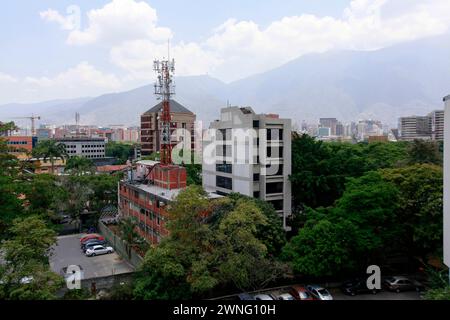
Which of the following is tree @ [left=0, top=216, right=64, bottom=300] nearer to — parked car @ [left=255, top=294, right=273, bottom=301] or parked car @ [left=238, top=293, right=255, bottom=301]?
parked car @ [left=238, top=293, right=255, bottom=301]

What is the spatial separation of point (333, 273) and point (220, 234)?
4042 millimetres

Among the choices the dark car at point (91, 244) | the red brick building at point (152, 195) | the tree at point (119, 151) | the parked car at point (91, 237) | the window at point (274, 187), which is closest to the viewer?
the red brick building at point (152, 195)

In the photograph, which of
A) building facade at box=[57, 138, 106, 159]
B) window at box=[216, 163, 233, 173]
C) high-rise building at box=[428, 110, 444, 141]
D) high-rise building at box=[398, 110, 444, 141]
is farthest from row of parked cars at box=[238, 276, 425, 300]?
high-rise building at box=[398, 110, 444, 141]

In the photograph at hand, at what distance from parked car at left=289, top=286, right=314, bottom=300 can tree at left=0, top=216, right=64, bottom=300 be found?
660 centimetres

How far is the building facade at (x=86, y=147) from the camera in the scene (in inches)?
2127

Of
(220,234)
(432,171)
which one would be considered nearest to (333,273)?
(220,234)

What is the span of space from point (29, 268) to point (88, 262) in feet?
29.5

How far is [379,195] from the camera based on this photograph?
12016mm

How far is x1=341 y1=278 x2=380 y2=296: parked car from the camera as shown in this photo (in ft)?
36.7

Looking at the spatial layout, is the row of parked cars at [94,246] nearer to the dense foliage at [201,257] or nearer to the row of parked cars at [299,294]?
the dense foliage at [201,257]

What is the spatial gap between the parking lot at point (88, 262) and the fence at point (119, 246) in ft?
0.70

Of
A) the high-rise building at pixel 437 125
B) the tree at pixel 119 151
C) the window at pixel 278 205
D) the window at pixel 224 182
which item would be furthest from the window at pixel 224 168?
the high-rise building at pixel 437 125

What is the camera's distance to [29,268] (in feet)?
24.5
